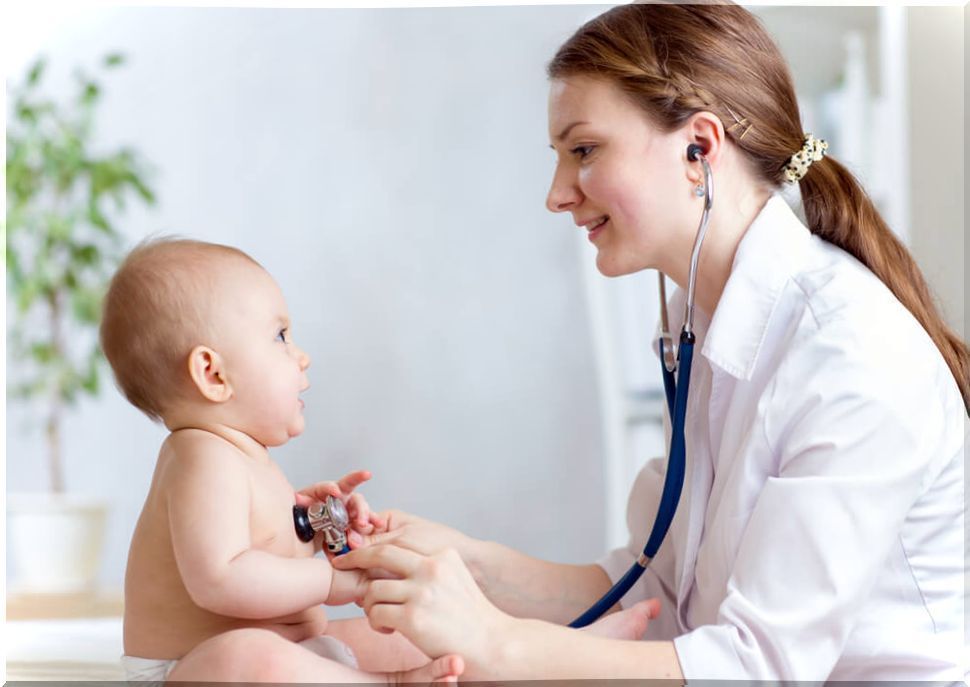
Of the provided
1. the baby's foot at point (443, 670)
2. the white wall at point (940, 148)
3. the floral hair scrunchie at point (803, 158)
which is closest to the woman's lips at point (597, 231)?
the floral hair scrunchie at point (803, 158)

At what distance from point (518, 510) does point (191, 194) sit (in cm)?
134

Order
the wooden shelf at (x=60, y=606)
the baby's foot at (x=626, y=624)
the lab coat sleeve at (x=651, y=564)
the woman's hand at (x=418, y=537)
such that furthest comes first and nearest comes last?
the wooden shelf at (x=60, y=606)
the lab coat sleeve at (x=651, y=564)
the woman's hand at (x=418, y=537)
the baby's foot at (x=626, y=624)

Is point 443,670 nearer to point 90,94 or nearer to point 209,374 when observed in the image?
point 209,374

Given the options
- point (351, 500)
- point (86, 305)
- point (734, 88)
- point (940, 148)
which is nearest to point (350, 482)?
point (351, 500)

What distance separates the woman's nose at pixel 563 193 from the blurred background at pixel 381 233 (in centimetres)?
181

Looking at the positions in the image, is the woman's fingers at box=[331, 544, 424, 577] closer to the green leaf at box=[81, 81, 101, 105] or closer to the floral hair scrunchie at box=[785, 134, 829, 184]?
the floral hair scrunchie at box=[785, 134, 829, 184]

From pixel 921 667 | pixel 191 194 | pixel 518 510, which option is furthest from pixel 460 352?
pixel 921 667

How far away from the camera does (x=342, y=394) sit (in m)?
3.06

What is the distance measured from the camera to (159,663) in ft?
3.58

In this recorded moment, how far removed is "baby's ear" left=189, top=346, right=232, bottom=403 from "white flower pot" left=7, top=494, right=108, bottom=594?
1.88m

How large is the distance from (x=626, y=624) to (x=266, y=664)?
41 cm

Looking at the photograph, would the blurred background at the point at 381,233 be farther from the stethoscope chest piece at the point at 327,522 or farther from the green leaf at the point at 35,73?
the stethoscope chest piece at the point at 327,522

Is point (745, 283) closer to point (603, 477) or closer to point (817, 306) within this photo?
point (817, 306)

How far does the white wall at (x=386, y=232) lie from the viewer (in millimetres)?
3053
